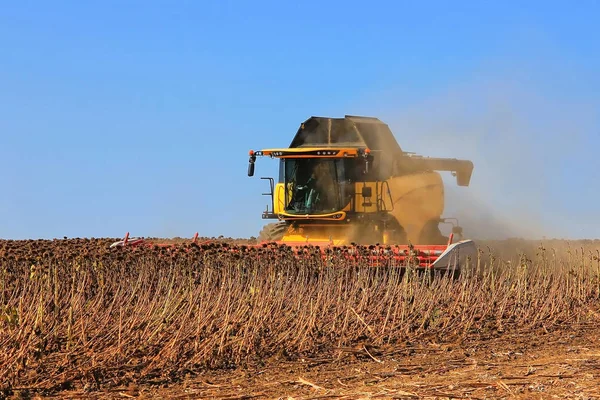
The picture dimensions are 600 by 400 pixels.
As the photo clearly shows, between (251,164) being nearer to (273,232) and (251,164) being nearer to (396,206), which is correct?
(273,232)

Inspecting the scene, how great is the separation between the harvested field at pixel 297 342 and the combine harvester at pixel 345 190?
3851 millimetres

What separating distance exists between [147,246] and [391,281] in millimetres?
4968

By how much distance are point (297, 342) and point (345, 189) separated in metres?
7.77

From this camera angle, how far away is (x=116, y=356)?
7.48 metres

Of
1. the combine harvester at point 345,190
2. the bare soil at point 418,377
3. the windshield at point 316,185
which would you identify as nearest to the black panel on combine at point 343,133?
the combine harvester at point 345,190

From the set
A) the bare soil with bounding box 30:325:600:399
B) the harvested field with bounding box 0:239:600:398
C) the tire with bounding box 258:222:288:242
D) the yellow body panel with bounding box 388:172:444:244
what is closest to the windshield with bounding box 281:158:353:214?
the tire with bounding box 258:222:288:242

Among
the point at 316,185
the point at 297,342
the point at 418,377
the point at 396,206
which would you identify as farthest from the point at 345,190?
the point at 418,377

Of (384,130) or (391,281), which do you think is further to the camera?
(384,130)

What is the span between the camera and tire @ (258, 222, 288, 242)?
1666 centimetres

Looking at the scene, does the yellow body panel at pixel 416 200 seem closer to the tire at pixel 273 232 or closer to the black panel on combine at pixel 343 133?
the black panel on combine at pixel 343 133

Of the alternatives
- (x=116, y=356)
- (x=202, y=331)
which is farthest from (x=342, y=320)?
(x=116, y=356)

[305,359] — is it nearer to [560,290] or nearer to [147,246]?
[560,290]

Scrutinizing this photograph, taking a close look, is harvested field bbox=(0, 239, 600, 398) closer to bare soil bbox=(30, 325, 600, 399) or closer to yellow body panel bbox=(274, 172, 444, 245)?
bare soil bbox=(30, 325, 600, 399)

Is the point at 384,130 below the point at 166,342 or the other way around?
the other way around
